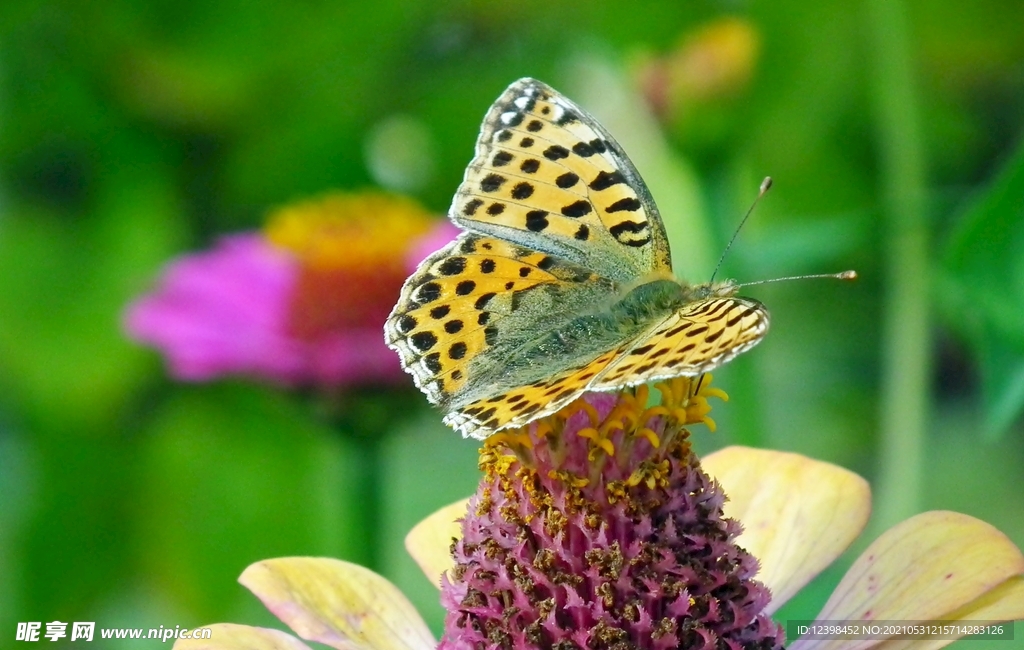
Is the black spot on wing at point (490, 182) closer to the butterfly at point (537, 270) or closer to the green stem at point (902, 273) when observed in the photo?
the butterfly at point (537, 270)

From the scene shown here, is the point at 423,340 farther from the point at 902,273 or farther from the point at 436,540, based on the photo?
the point at 902,273

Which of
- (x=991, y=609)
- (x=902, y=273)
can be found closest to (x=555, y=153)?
(x=991, y=609)

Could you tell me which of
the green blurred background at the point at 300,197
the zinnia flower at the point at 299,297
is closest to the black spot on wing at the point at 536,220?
the zinnia flower at the point at 299,297

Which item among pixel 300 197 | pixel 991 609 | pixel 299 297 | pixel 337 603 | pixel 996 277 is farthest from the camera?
pixel 300 197

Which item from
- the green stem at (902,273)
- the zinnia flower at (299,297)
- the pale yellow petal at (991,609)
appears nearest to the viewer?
the pale yellow petal at (991,609)

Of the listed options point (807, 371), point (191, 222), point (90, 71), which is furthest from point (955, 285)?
point (90, 71)

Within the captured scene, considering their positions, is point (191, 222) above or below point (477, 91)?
below

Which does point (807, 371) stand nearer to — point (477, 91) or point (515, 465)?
point (477, 91)
